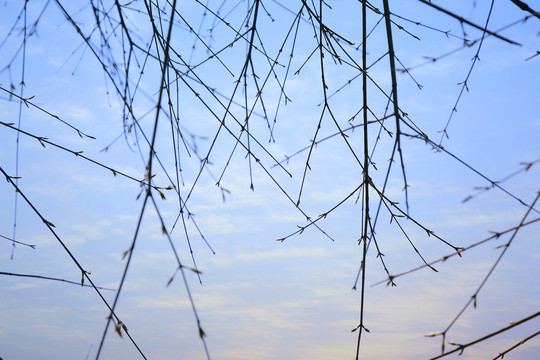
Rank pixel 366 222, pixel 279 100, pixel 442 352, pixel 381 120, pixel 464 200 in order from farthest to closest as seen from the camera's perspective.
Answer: pixel 279 100 → pixel 381 120 → pixel 366 222 → pixel 464 200 → pixel 442 352

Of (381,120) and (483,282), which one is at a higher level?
(381,120)

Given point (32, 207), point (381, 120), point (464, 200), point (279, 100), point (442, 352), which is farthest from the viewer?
point (279, 100)

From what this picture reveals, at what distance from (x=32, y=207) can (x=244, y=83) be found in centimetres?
104

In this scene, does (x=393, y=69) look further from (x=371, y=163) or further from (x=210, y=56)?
(x=210, y=56)

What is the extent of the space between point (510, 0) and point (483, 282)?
0.93 meters

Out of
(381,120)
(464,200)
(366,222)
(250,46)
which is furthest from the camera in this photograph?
(250,46)

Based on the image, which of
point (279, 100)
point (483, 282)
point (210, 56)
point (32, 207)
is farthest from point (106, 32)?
point (483, 282)

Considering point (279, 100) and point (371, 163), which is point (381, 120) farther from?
point (279, 100)

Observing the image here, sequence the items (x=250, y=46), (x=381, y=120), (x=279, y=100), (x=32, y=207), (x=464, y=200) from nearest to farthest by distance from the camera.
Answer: (x=464, y=200)
(x=32, y=207)
(x=381, y=120)
(x=250, y=46)
(x=279, y=100)

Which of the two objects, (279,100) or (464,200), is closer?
(464,200)

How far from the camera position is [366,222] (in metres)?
1.97

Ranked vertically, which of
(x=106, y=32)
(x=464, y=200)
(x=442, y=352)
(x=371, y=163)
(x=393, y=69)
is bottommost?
(x=442, y=352)

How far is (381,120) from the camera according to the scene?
215cm

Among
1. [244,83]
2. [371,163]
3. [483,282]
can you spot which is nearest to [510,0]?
[371,163]
